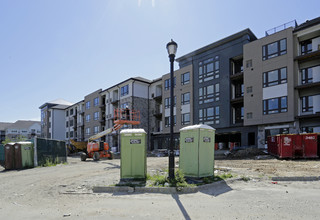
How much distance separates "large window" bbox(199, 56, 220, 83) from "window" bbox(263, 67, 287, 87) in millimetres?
6395

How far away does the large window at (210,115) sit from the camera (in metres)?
30.1

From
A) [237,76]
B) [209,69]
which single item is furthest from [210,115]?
[209,69]

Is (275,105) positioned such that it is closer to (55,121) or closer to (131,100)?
(131,100)

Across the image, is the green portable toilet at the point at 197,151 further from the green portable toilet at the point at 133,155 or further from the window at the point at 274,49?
the window at the point at 274,49

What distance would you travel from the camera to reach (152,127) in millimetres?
40250

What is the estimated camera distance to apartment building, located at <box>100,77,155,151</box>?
39.7 meters

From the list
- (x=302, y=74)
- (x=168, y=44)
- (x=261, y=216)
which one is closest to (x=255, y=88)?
(x=302, y=74)

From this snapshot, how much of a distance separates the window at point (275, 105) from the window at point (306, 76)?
2.53 metres

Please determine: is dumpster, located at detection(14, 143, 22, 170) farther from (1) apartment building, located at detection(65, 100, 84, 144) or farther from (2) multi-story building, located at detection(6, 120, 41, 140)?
(2) multi-story building, located at detection(6, 120, 41, 140)

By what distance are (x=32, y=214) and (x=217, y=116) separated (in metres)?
26.6

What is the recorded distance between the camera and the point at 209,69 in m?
31.6

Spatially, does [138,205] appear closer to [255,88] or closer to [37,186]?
[37,186]

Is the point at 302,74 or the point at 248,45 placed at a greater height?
the point at 248,45

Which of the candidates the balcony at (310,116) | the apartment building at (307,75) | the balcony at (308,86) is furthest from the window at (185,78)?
the balcony at (310,116)
